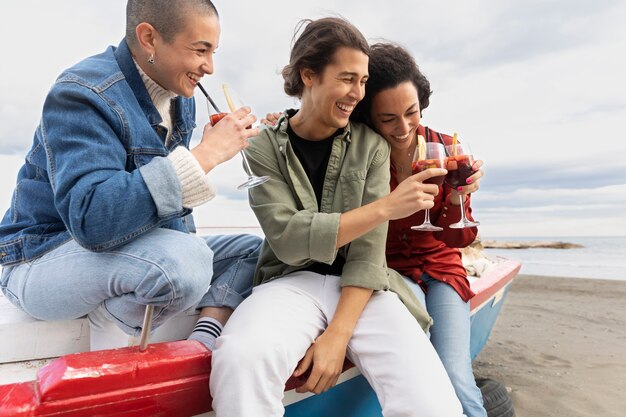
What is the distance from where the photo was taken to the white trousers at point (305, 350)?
130 centimetres

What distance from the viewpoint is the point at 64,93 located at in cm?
139

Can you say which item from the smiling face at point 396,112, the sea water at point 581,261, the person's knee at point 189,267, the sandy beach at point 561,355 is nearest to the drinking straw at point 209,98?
the person's knee at point 189,267

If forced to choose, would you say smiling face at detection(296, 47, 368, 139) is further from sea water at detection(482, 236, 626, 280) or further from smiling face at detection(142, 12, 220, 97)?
sea water at detection(482, 236, 626, 280)

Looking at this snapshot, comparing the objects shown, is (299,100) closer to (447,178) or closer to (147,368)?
(447,178)

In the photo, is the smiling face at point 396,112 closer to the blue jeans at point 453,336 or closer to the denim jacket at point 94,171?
the blue jeans at point 453,336

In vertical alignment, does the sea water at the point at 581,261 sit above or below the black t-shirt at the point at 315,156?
below

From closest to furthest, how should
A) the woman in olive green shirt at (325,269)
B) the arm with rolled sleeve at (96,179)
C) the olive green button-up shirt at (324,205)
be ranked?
the arm with rolled sleeve at (96,179), the woman in olive green shirt at (325,269), the olive green button-up shirt at (324,205)

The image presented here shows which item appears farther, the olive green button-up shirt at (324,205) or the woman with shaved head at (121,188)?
the olive green button-up shirt at (324,205)

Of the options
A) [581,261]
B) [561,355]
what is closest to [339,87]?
[561,355]

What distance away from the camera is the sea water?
13.0 meters

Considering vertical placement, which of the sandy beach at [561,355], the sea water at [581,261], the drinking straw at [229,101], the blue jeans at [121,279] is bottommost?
the sea water at [581,261]

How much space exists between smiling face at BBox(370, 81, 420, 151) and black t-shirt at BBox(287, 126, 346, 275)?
225 millimetres

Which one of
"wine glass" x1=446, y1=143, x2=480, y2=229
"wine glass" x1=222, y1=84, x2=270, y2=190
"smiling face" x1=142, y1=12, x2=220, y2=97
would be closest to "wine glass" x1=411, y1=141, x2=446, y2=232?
"wine glass" x1=446, y1=143, x2=480, y2=229

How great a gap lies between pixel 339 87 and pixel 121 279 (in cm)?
103
